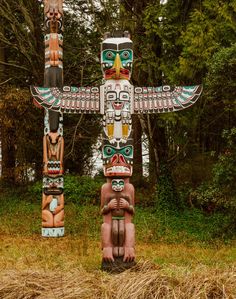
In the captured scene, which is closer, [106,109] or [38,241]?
[106,109]

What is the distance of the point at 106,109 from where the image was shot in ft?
24.2

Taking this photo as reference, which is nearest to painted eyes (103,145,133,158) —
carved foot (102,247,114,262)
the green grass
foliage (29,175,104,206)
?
carved foot (102,247,114,262)

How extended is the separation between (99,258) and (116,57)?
10.2 ft

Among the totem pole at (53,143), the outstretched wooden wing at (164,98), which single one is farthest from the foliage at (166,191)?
the outstretched wooden wing at (164,98)

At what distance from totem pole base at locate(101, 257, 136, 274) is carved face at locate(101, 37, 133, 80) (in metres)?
2.48

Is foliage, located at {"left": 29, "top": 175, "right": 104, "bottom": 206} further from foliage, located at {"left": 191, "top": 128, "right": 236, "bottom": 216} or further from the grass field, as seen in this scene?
foliage, located at {"left": 191, "top": 128, "right": 236, "bottom": 216}

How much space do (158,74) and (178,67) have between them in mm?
1378

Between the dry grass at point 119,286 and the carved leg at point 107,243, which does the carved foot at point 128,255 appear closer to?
the carved leg at point 107,243

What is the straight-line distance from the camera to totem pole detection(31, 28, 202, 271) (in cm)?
711

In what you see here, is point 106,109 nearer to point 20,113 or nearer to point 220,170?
point 220,170

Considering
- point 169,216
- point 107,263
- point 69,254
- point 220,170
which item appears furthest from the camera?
point 169,216

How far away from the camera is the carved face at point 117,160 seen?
23.4ft

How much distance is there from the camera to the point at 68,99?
7.40 metres

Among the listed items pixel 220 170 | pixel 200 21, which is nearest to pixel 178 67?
pixel 200 21
